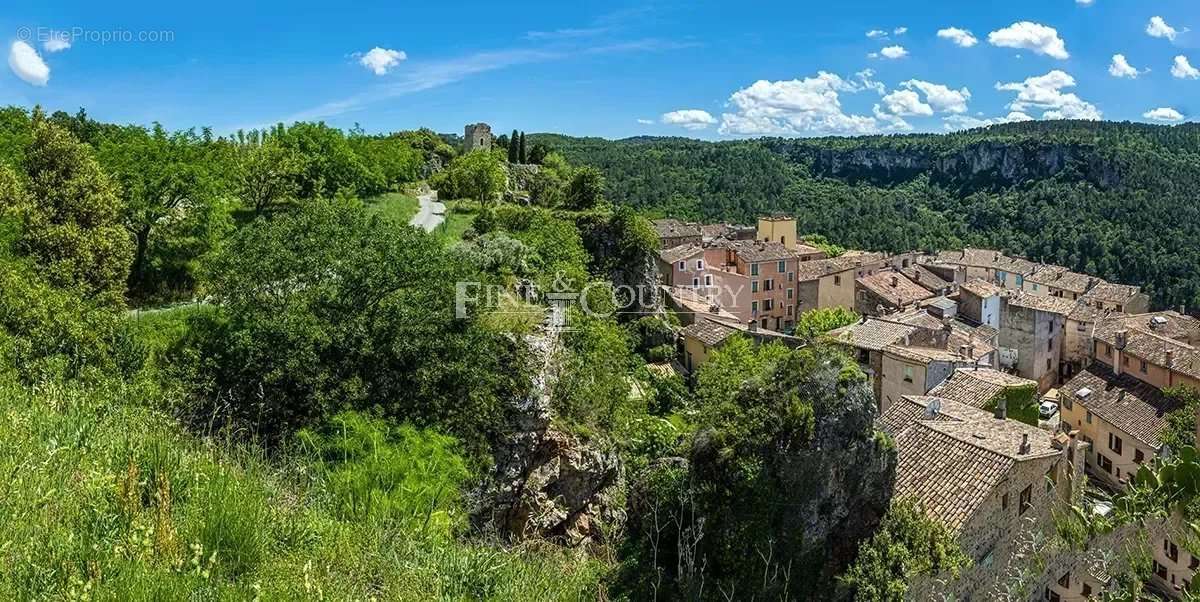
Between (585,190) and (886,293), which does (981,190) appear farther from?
(585,190)

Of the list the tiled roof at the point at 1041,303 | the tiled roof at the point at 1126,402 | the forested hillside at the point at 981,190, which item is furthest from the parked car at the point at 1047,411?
the forested hillside at the point at 981,190

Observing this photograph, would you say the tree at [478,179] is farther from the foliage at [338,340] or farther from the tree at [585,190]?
the foliage at [338,340]

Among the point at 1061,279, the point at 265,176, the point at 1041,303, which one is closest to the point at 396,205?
the point at 265,176

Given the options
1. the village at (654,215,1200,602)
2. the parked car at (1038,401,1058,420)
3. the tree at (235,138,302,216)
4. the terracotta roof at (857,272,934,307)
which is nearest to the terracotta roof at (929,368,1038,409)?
the village at (654,215,1200,602)

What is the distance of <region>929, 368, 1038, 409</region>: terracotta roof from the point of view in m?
21.2

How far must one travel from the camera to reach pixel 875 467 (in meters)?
13.6

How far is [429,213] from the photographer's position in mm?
32219

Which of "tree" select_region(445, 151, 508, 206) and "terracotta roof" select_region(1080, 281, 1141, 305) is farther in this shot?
"terracotta roof" select_region(1080, 281, 1141, 305)

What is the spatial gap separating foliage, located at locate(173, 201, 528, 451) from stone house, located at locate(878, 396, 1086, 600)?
8.37 metres

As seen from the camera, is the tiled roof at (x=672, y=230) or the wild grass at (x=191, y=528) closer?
the wild grass at (x=191, y=528)

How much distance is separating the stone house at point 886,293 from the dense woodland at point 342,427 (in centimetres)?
2299

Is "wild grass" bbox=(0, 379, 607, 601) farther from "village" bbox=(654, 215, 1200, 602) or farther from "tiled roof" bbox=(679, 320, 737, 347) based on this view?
"tiled roof" bbox=(679, 320, 737, 347)

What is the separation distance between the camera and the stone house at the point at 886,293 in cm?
4531

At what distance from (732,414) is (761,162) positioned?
394 feet
